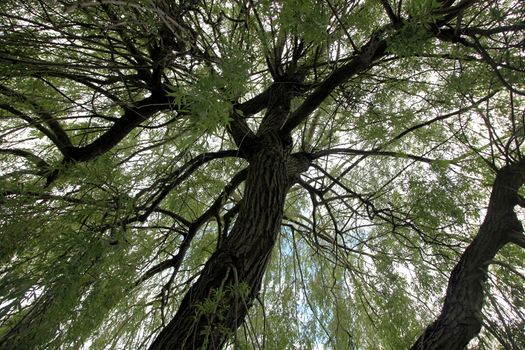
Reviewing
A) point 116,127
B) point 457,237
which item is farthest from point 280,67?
point 457,237

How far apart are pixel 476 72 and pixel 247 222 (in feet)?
4.38

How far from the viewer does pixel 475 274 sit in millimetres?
1487

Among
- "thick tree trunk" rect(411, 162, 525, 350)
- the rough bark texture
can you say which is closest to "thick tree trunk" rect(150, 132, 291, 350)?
the rough bark texture

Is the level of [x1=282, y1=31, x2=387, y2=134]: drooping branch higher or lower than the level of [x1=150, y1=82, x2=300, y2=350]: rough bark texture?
higher

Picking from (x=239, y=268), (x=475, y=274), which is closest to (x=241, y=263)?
(x=239, y=268)

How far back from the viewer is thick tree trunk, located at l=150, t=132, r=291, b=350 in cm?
134

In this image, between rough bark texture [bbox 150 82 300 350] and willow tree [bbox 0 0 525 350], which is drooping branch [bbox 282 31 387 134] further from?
rough bark texture [bbox 150 82 300 350]

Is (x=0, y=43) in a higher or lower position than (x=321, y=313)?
higher

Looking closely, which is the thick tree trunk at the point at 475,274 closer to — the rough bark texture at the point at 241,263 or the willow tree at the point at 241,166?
the willow tree at the point at 241,166

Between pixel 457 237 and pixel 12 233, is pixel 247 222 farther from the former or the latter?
pixel 457 237

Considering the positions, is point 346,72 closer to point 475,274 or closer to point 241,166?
point 475,274

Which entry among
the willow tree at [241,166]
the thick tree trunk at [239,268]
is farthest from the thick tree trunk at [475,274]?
the thick tree trunk at [239,268]

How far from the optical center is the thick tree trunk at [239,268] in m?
1.34

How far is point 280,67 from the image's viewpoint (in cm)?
243
